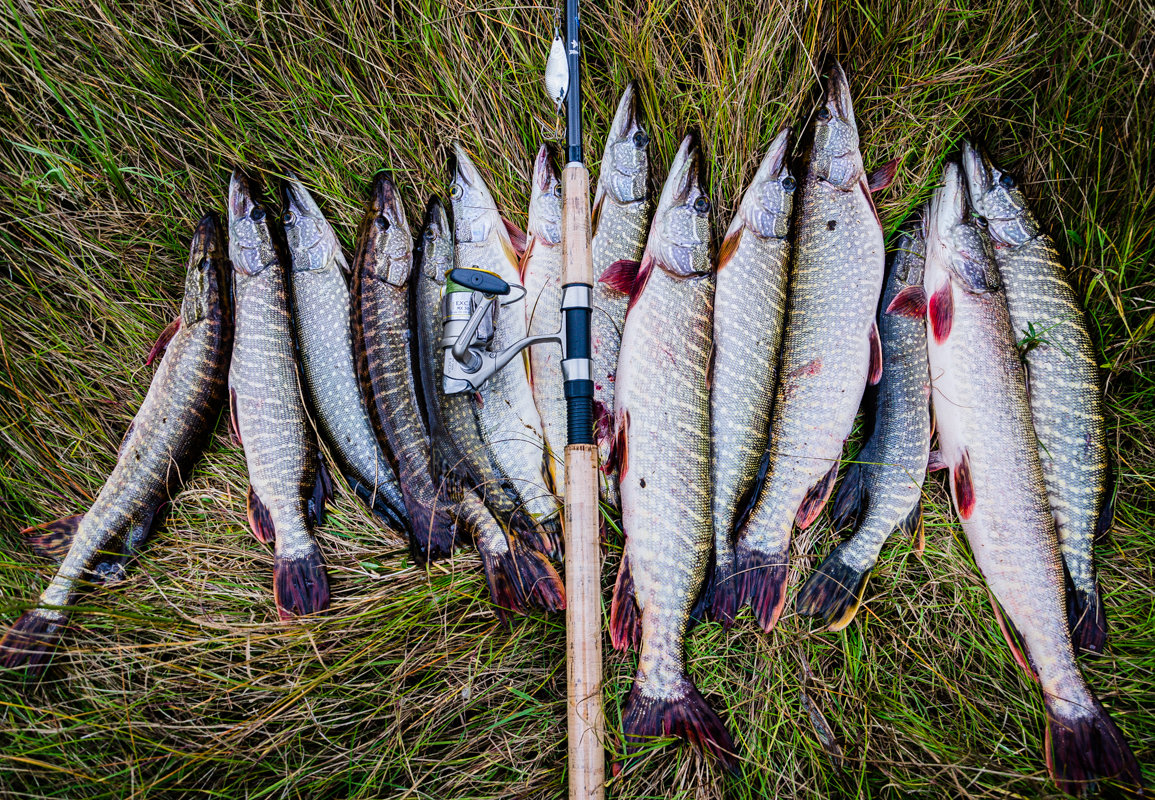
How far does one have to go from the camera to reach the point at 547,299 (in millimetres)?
2086

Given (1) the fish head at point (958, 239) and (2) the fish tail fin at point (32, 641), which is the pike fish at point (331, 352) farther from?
(1) the fish head at point (958, 239)

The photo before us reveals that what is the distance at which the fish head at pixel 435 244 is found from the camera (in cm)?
211

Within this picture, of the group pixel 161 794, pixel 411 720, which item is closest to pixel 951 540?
pixel 411 720

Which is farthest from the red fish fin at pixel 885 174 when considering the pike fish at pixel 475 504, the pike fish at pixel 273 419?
the pike fish at pixel 273 419

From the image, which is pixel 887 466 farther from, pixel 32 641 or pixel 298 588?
pixel 32 641

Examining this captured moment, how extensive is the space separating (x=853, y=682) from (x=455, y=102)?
261cm

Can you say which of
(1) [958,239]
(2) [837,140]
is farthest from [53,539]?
(1) [958,239]

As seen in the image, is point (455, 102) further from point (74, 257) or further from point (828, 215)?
point (74, 257)

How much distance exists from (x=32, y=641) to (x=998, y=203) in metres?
3.71

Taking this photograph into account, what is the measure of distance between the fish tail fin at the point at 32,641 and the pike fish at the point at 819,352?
234 centimetres

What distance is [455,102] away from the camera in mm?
2264

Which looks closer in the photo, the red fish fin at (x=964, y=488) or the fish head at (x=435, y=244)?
the red fish fin at (x=964, y=488)

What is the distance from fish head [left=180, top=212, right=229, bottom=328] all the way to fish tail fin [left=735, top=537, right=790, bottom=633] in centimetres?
215

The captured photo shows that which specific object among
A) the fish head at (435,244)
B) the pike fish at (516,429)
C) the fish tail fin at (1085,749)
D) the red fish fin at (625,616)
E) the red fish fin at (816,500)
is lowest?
the fish tail fin at (1085,749)
